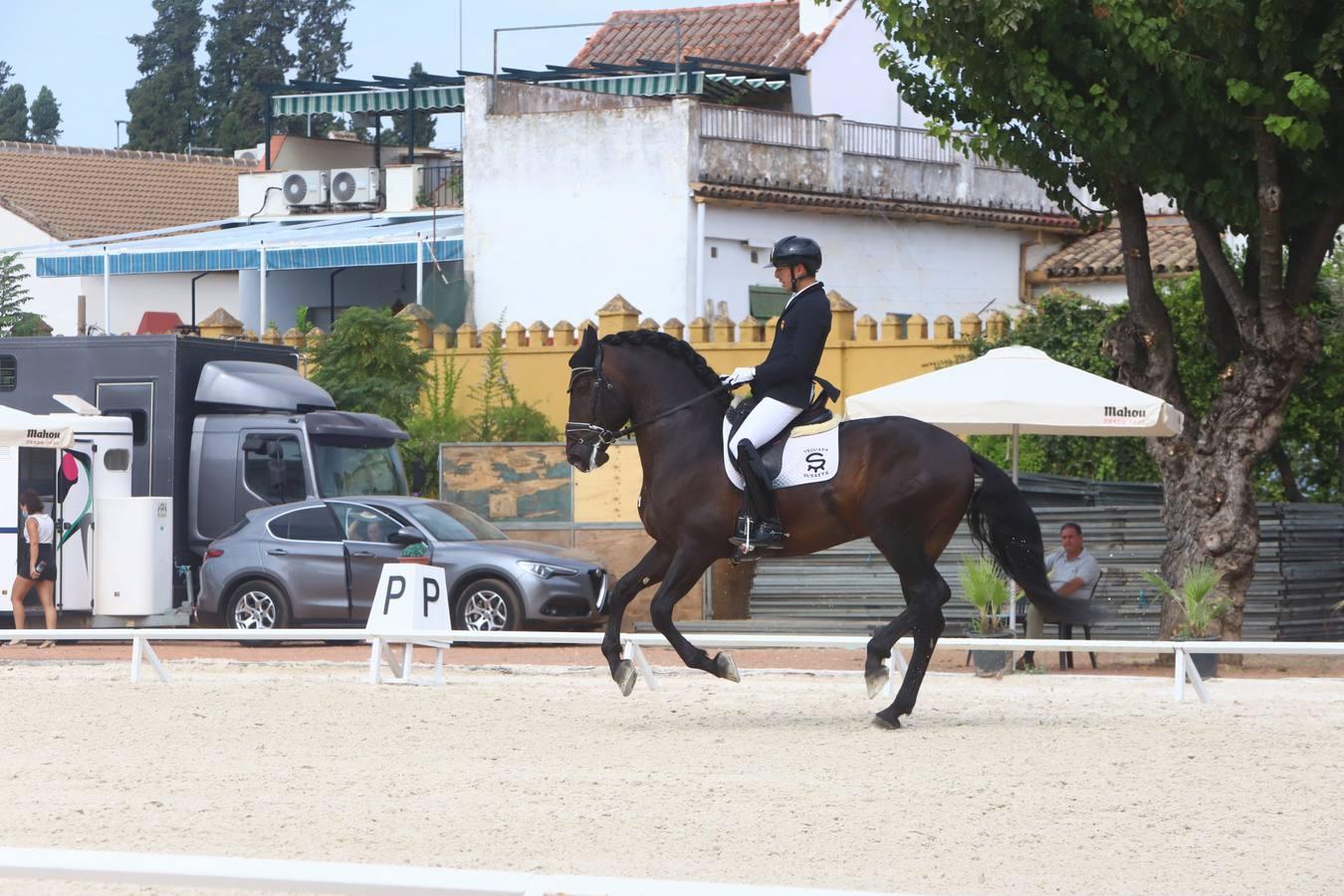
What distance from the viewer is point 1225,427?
57.0 feet

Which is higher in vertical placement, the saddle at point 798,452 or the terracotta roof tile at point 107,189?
the terracotta roof tile at point 107,189

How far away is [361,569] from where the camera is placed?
2136cm

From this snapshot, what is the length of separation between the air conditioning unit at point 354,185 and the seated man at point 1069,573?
87.2 feet

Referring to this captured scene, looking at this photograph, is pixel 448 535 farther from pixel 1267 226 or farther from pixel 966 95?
pixel 1267 226

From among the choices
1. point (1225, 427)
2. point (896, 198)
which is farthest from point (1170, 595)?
point (896, 198)

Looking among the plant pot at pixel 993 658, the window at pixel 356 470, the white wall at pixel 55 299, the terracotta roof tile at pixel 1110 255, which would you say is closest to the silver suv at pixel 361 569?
the window at pixel 356 470

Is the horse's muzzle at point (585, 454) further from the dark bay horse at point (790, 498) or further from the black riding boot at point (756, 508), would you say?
the black riding boot at point (756, 508)

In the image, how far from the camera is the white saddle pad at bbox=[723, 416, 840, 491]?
1198cm

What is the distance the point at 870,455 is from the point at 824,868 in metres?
4.86

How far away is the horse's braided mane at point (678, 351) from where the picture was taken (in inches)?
490

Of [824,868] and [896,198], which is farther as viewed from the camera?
[896,198]

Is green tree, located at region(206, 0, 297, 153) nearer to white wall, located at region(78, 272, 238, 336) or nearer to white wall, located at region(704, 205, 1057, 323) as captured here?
white wall, located at region(78, 272, 238, 336)

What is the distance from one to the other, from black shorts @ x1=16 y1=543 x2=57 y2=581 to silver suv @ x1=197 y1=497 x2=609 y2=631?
5.06 feet

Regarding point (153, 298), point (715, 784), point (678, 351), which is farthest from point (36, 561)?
point (153, 298)
